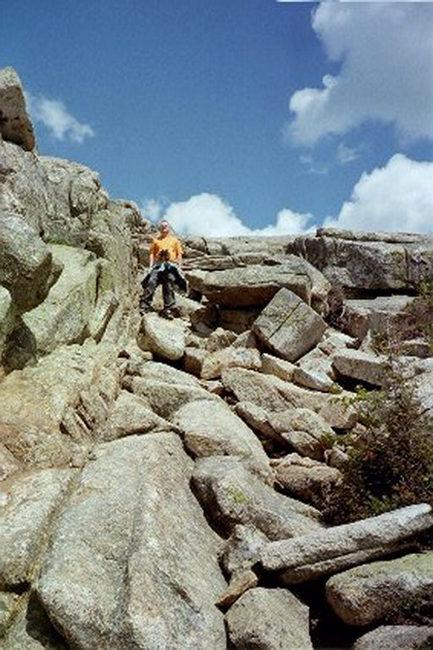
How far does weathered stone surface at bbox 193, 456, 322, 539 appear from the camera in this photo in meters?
9.40

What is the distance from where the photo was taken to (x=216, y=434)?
11.5 m

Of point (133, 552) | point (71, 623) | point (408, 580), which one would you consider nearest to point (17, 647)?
point (71, 623)

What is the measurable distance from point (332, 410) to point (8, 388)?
7.08m

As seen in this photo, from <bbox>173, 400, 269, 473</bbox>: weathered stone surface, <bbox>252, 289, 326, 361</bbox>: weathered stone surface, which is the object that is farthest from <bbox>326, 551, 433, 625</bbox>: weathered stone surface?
<bbox>252, 289, 326, 361</bbox>: weathered stone surface

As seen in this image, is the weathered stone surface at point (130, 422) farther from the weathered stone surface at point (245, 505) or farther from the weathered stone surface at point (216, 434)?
the weathered stone surface at point (245, 505)

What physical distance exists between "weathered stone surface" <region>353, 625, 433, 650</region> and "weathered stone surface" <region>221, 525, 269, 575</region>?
5.78 feet

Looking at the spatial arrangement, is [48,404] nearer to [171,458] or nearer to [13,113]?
[171,458]

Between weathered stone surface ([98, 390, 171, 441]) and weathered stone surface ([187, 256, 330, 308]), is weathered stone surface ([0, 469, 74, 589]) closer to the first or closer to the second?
weathered stone surface ([98, 390, 171, 441])

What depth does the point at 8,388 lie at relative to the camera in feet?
35.9

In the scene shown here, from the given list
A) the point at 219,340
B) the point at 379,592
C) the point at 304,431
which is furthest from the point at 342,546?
the point at 219,340

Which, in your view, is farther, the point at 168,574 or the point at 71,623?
Result: the point at 168,574

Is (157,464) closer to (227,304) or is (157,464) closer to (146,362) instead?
(146,362)

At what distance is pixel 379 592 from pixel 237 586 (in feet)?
6.13

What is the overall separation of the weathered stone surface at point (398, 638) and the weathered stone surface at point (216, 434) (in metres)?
4.00
